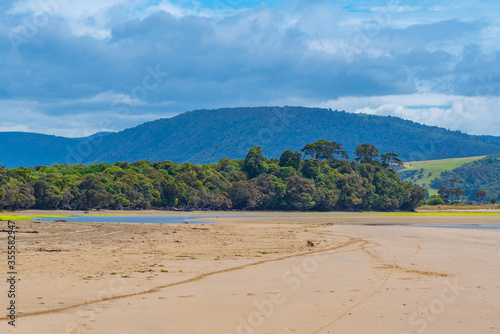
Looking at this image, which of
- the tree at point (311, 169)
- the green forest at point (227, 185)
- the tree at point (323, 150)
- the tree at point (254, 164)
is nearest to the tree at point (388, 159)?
the green forest at point (227, 185)

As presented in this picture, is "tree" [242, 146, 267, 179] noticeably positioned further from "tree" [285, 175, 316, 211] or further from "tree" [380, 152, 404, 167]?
"tree" [380, 152, 404, 167]

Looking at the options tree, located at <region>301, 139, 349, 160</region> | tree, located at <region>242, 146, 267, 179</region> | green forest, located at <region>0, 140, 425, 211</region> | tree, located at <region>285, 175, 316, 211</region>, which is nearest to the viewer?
green forest, located at <region>0, 140, 425, 211</region>

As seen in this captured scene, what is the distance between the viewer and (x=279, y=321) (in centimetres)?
1029

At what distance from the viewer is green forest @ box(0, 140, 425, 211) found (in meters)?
83.5

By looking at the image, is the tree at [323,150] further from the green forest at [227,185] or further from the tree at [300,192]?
the tree at [300,192]

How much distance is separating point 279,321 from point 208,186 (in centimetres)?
9450

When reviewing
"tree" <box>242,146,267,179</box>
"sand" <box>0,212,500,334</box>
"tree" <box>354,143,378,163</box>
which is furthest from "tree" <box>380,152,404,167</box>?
"sand" <box>0,212,500,334</box>

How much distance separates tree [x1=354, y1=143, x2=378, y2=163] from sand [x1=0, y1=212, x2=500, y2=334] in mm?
119860

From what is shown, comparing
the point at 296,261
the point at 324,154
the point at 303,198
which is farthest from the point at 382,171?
the point at 296,261

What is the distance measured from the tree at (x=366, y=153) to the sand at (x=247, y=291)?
120 metres

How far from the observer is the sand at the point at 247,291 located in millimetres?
9922

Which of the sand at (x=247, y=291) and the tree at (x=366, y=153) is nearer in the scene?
the sand at (x=247, y=291)

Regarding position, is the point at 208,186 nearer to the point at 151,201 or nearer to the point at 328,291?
the point at 151,201

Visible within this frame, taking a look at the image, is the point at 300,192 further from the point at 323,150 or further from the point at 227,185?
the point at 323,150
